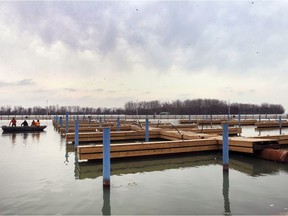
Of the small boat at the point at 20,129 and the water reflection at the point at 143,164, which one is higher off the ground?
the small boat at the point at 20,129

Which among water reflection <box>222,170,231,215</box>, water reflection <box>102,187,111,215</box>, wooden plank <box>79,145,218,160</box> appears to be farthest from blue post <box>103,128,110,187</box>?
wooden plank <box>79,145,218,160</box>

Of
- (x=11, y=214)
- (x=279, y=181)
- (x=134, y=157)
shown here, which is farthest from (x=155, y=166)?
(x=11, y=214)

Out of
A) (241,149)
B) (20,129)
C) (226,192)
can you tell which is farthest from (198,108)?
(226,192)

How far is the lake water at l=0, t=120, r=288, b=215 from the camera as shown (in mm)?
5223

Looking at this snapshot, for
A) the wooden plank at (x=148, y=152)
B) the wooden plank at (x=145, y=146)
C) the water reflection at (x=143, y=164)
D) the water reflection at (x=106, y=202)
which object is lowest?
the water reflection at (x=143, y=164)

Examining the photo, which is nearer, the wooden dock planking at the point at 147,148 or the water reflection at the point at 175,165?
the water reflection at the point at 175,165

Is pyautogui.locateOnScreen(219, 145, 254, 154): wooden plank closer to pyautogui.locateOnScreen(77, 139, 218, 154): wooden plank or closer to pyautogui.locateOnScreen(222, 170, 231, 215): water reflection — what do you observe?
pyautogui.locateOnScreen(77, 139, 218, 154): wooden plank

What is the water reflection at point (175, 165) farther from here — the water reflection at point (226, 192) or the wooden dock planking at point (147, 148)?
the water reflection at point (226, 192)

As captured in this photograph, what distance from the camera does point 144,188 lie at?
21.8 ft

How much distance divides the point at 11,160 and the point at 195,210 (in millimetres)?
8068

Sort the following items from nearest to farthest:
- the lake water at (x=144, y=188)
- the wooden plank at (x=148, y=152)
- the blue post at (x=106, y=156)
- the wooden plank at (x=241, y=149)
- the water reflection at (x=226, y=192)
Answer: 1. the water reflection at (x=226, y=192)
2. the lake water at (x=144, y=188)
3. the blue post at (x=106, y=156)
4. the wooden plank at (x=148, y=152)
5. the wooden plank at (x=241, y=149)

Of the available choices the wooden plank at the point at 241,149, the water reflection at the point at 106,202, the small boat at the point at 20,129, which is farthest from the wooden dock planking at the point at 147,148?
the small boat at the point at 20,129

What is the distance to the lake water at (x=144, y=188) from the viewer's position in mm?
5223

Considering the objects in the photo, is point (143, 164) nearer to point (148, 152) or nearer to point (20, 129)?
point (148, 152)
